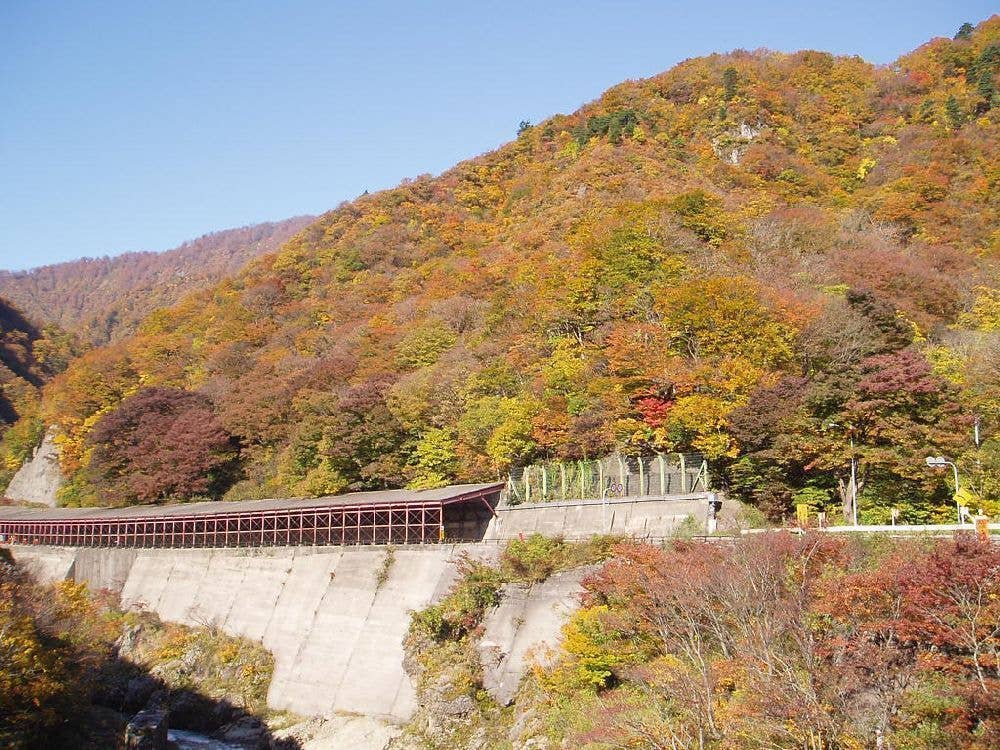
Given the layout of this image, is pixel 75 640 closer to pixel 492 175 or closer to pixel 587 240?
pixel 587 240

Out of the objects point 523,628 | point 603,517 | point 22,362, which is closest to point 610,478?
point 603,517

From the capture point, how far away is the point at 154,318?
86375 millimetres

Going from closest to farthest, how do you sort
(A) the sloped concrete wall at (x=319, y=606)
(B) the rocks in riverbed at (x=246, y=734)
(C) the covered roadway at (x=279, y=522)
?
(B) the rocks in riverbed at (x=246, y=734), (A) the sloped concrete wall at (x=319, y=606), (C) the covered roadway at (x=279, y=522)

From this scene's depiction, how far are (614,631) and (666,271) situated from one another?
929 inches

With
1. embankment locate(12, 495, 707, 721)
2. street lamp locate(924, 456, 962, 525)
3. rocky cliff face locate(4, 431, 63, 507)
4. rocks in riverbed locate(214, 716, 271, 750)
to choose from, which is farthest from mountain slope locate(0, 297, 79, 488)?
street lamp locate(924, 456, 962, 525)

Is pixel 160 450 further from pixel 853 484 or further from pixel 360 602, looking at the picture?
pixel 853 484

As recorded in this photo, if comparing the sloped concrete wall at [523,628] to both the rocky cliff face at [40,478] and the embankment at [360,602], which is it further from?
the rocky cliff face at [40,478]

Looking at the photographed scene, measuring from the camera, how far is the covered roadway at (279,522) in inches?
1367

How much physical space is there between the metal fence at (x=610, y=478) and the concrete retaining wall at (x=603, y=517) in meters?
0.65

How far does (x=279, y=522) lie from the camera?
43.6 m

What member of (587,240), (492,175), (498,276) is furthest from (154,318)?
(587,240)

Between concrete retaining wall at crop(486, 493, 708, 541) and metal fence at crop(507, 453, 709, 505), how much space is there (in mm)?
651

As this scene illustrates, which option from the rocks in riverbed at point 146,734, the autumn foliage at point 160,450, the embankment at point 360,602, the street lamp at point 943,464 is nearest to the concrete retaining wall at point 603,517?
the embankment at point 360,602

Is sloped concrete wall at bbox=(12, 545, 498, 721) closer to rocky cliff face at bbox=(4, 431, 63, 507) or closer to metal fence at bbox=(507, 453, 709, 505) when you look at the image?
metal fence at bbox=(507, 453, 709, 505)
